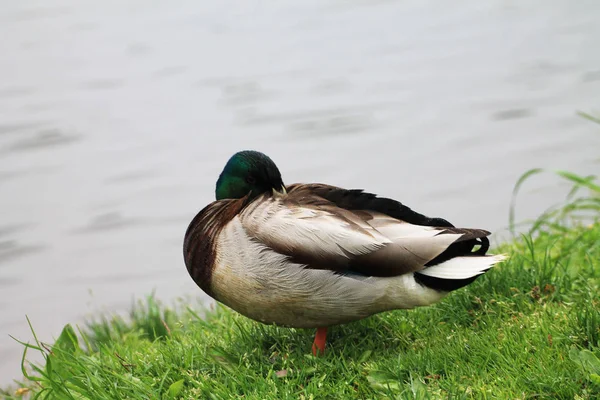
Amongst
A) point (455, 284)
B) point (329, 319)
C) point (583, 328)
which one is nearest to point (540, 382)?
point (583, 328)

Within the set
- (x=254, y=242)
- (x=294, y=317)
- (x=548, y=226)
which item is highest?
(x=254, y=242)

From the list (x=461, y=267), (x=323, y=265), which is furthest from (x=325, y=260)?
(x=461, y=267)

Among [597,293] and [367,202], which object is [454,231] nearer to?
[367,202]

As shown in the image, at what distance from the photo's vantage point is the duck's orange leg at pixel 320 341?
3547mm

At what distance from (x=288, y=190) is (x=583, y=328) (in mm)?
1274

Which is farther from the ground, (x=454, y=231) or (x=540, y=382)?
(x=454, y=231)

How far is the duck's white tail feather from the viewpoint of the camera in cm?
340

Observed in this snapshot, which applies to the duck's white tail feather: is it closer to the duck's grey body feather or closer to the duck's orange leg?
the duck's grey body feather

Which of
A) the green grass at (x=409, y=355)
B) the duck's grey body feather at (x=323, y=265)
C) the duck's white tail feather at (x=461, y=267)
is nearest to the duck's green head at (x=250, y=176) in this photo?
the duck's grey body feather at (x=323, y=265)

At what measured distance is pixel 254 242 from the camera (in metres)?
3.39

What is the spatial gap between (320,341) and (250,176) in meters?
0.72

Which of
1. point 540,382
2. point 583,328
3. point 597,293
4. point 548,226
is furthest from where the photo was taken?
point 548,226

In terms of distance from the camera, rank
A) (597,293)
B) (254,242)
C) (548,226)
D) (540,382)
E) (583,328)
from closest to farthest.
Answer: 1. (540,382)
2. (583,328)
3. (254,242)
4. (597,293)
5. (548,226)

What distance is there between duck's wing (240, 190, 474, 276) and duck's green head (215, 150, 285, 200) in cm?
18
